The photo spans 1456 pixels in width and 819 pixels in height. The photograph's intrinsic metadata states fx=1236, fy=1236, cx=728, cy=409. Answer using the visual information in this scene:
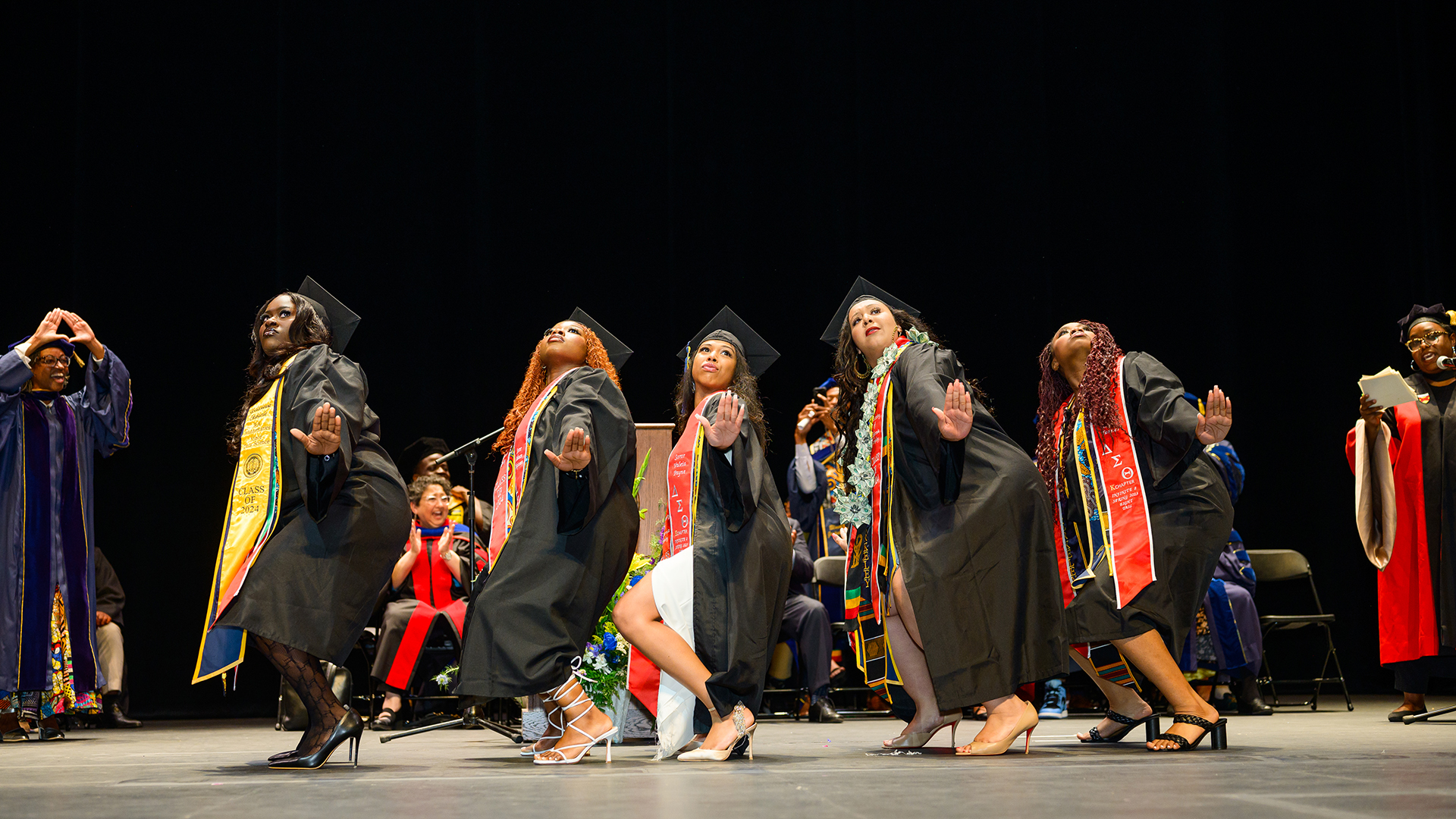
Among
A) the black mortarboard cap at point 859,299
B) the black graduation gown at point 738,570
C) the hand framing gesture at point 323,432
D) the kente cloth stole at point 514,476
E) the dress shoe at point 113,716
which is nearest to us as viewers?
the hand framing gesture at point 323,432

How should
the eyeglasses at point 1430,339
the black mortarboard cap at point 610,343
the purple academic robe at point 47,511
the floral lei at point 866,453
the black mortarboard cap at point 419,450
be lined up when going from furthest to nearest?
the black mortarboard cap at point 419,450 < the eyeglasses at point 1430,339 < the purple academic robe at point 47,511 < the black mortarboard cap at point 610,343 < the floral lei at point 866,453

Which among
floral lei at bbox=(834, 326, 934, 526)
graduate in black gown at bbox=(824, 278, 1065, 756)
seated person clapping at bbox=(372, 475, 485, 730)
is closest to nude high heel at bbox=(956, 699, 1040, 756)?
graduate in black gown at bbox=(824, 278, 1065, 756)

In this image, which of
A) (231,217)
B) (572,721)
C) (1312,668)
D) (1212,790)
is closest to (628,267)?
(231,217)

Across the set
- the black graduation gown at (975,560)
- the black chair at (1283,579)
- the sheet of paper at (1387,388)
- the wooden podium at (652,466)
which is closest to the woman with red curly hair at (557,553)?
the black graduation gown at (975,560)

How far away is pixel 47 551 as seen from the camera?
229 inches

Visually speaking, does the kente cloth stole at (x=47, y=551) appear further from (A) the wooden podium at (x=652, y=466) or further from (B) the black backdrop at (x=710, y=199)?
(A) the wooden podium at (x=652, y=466)

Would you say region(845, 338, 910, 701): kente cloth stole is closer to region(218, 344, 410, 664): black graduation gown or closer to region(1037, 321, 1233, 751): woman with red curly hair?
region(1037, 321, 1233, 751): woman with red curly hair

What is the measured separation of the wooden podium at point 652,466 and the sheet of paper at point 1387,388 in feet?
10.9

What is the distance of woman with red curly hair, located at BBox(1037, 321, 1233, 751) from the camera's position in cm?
401

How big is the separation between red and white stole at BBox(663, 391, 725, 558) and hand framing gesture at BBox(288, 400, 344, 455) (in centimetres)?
115

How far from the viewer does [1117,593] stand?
4012mm

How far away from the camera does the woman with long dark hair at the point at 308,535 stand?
342 centimetres

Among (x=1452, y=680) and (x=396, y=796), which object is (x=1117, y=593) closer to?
(x=396, y=796)

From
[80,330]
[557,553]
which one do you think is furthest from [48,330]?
[557,553]
